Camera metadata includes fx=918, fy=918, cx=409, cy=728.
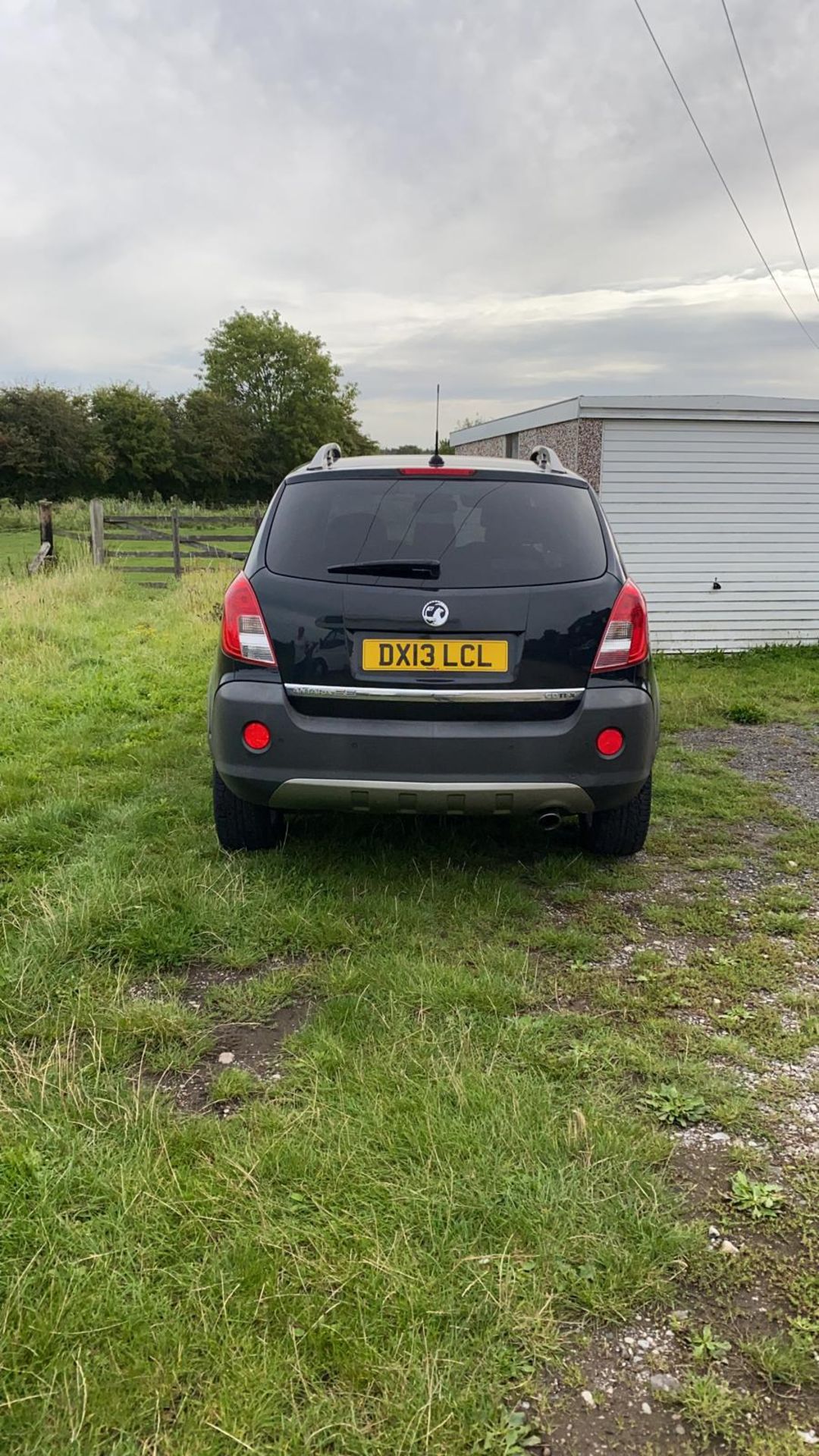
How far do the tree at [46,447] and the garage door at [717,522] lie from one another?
36502 millimetres

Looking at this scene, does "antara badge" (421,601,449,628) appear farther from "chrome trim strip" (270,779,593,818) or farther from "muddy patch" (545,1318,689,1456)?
"muddy patch" (545,1318,689,1456)

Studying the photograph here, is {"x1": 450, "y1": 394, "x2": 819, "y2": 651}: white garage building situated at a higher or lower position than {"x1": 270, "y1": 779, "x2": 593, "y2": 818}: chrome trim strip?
higher

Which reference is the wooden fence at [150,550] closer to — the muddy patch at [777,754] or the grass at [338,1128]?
the muddy patch at [777,754]

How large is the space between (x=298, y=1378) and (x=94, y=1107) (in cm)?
90

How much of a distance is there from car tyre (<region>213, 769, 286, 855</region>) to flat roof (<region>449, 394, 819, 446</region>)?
26.1ft

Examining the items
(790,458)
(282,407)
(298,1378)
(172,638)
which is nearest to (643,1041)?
(298,1378)

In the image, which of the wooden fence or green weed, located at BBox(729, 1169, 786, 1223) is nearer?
green weed, located at BBox(729, 1169, 786, 1223)

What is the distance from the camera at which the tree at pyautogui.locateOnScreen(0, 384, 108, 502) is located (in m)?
41.1

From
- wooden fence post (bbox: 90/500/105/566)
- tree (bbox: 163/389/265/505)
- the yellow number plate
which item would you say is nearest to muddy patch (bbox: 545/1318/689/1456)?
the yellow number plate

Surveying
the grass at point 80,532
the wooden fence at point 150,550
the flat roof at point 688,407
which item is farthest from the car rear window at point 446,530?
the wooden fence at point 150,550

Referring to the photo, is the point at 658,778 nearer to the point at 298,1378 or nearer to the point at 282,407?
the point at 298,1378

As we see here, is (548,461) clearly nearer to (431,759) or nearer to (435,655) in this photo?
(435,655)

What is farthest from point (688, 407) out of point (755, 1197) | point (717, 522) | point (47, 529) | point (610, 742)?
point (755, 1197)

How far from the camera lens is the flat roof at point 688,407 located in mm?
10203
